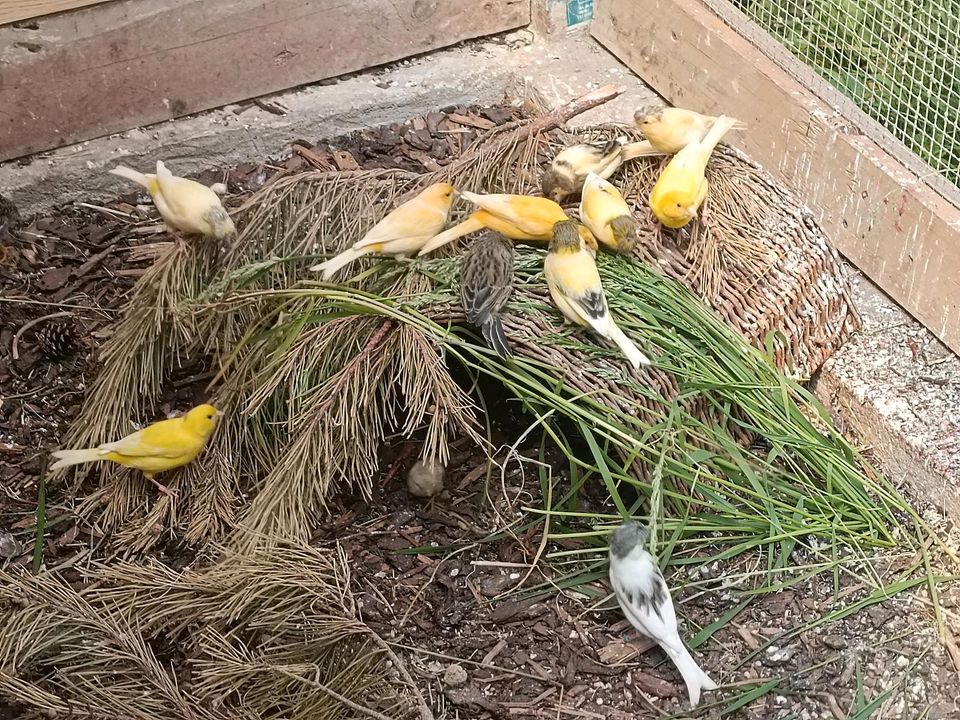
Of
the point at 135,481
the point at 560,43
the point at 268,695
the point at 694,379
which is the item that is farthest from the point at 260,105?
the point at 268,695

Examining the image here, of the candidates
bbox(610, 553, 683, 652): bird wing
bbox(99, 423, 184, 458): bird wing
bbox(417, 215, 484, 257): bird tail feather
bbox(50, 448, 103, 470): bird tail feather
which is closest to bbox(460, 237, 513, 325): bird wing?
bbox(417, 215, 484, 257): bird tail feather

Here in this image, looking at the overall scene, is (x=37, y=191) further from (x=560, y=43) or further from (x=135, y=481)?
(x=560, y=43)

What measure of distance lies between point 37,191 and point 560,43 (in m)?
1.87

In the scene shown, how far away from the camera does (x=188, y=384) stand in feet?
10.2

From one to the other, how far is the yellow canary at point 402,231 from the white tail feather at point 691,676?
3.58 feet

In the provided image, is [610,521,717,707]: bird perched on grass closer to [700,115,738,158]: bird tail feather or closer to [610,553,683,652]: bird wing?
[610,553,683,652]: bird wing

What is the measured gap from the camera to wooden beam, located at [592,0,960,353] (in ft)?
9.88

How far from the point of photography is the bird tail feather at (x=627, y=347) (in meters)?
2.61

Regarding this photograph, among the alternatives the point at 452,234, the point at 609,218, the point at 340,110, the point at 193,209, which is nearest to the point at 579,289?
the point at 609,218

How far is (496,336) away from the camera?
8.52ft

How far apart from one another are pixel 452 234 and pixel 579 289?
375 millimetres

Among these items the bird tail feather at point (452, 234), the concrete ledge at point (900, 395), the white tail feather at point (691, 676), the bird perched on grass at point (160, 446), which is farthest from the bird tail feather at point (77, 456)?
the concrete ledge at point (900, 395)

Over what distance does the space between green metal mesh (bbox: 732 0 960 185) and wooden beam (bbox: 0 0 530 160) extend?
1.26 metres

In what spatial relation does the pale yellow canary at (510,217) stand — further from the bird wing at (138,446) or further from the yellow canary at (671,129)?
the bird wing at (138,446)
